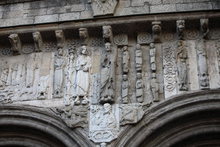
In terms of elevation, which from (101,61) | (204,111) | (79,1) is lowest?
(204,111)

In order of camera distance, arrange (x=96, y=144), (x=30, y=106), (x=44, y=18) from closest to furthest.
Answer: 1. (x=96, y=144)
2. (x=30, y=106)
3. (x=44, y=18)

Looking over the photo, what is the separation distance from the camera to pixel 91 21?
30.0 ft

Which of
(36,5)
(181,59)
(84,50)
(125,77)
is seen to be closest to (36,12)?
(36,5)

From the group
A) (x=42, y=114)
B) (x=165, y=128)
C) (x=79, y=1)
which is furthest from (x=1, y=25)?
(x=165, y=128)

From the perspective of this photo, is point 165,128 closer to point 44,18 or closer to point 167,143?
point 167,143

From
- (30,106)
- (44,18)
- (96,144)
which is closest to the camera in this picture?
(96,144)

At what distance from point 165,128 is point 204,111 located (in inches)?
30.5

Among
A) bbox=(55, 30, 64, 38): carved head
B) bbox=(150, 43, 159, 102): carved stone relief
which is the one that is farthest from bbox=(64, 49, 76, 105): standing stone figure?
bbox=(150, 43, 159, 102): carved stone relief

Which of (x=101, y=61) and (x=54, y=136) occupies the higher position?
(x=101, y=61)

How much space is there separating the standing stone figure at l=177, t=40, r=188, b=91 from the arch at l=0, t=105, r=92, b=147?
2076mm

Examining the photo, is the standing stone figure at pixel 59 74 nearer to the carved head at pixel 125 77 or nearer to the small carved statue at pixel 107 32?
the small carved statue at pixel 107 32

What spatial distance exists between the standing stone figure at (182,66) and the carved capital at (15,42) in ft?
10.9

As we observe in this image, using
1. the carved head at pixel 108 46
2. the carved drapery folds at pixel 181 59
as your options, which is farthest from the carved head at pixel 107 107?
the carved drapery folds at pixel 181 59

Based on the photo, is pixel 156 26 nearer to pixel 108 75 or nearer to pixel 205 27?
pixel 205 27
